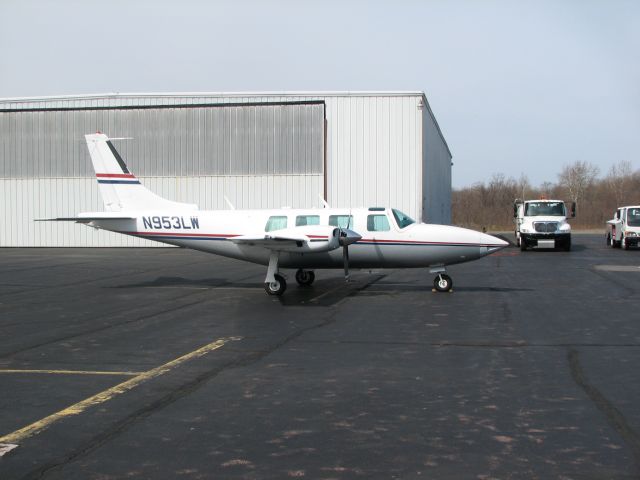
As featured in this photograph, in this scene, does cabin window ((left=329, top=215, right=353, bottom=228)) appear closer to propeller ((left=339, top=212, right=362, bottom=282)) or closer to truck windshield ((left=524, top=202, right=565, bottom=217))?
propeller ((left=339, top=212, right=362, bottom=282))

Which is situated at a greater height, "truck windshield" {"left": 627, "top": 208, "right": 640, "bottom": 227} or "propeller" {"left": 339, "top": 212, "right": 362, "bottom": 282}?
"truck windshield" {"left": 627, "top": 208, "right": 640, "bottom": 227}

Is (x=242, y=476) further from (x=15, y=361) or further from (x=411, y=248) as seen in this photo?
(x=411, y=248)

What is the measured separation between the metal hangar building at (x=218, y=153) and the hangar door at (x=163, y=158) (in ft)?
0.19

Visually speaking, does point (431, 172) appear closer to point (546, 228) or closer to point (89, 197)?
point (546, 228)

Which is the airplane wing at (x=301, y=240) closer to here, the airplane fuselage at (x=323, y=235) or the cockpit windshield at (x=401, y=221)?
the airplane fuselage at (x=323, y=235)

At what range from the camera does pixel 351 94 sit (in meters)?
38.4

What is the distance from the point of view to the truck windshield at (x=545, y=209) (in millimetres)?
36156

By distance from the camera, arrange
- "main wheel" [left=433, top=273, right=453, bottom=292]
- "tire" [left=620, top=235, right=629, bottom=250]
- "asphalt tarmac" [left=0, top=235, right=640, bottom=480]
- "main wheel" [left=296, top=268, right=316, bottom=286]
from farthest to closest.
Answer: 1. "tire" [left=620, top=235, right=629, bottom=250]
2. "main wheel" [left=296, top=268, right=316, bottom=286]
3. "main wheel" [left=433, top=273, right=453, bottom=292]
4. "asphalt tarmac" [left=0, top=235, right=640, bottom=480]

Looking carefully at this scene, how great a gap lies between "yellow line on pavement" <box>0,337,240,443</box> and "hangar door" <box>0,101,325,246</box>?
28.9m

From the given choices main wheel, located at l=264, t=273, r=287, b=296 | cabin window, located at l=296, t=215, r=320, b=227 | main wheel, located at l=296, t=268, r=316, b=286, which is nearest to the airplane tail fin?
cabin window, located at l=296, t=215, r=320, b=227

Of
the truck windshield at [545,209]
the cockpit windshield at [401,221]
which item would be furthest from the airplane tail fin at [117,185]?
the truck windshield at [545,209]

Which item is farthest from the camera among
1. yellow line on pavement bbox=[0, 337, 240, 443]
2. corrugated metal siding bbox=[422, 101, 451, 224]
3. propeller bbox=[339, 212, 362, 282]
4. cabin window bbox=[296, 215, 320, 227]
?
corrugated metal siding bbox=[422, 101, 451, 224]

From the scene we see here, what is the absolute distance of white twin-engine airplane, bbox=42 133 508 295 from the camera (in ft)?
53.4

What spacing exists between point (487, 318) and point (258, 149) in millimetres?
27766
